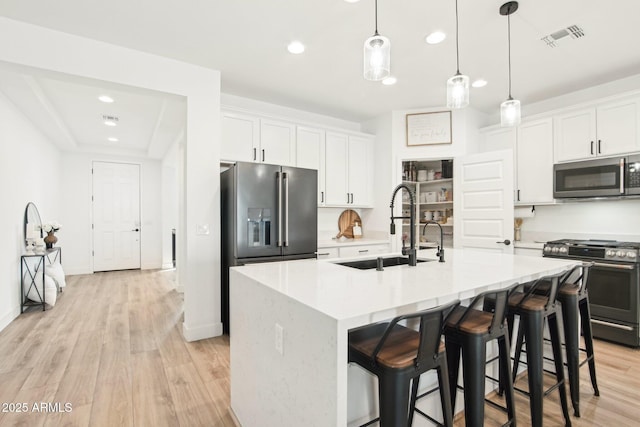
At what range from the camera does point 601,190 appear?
127 inches

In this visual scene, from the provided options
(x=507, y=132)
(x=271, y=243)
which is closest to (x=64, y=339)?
(x=271, y=243)

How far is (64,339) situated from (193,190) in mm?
1931

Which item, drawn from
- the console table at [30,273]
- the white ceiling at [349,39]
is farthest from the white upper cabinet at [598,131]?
Answer: the console table at [30,273]

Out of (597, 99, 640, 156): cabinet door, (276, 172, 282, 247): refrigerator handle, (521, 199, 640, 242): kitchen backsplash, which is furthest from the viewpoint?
(521, 199, 640, 242): kitchen backsplash

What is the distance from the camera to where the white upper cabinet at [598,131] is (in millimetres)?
3111

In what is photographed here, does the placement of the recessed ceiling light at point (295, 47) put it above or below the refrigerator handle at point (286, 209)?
above

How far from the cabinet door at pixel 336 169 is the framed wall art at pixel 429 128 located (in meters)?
0.93

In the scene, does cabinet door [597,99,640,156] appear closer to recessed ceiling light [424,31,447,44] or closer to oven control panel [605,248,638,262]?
oven control panel [605,248,638,262]

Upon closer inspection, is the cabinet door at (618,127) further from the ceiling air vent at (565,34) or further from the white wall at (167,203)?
the white wall at (167,203)

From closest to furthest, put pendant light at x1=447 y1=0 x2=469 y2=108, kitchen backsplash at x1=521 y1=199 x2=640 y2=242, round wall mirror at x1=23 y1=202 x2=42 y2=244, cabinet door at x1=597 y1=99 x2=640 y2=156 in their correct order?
pendant light at x1=447 y1=0 x2=469 y2=108, cabinet door at x1=597 y1=99 x2=640 y2=156, kitchen backsplash at x1=521 y1=199 x2=640 y2=242, round wall mirror at x1=23 y1=202 x2=42 y2=244

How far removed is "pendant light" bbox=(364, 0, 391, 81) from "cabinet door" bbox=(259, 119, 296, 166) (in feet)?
7.07

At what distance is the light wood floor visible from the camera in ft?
6.25

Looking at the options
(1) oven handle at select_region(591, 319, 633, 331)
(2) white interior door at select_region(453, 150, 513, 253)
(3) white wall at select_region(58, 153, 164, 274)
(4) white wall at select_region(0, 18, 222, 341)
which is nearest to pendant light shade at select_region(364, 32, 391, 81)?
(4) white wall at select_region(0, 18, 222, 341)

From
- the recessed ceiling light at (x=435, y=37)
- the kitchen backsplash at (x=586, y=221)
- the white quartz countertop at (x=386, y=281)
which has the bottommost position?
the white quartz countertop at (x=386, y=281)
